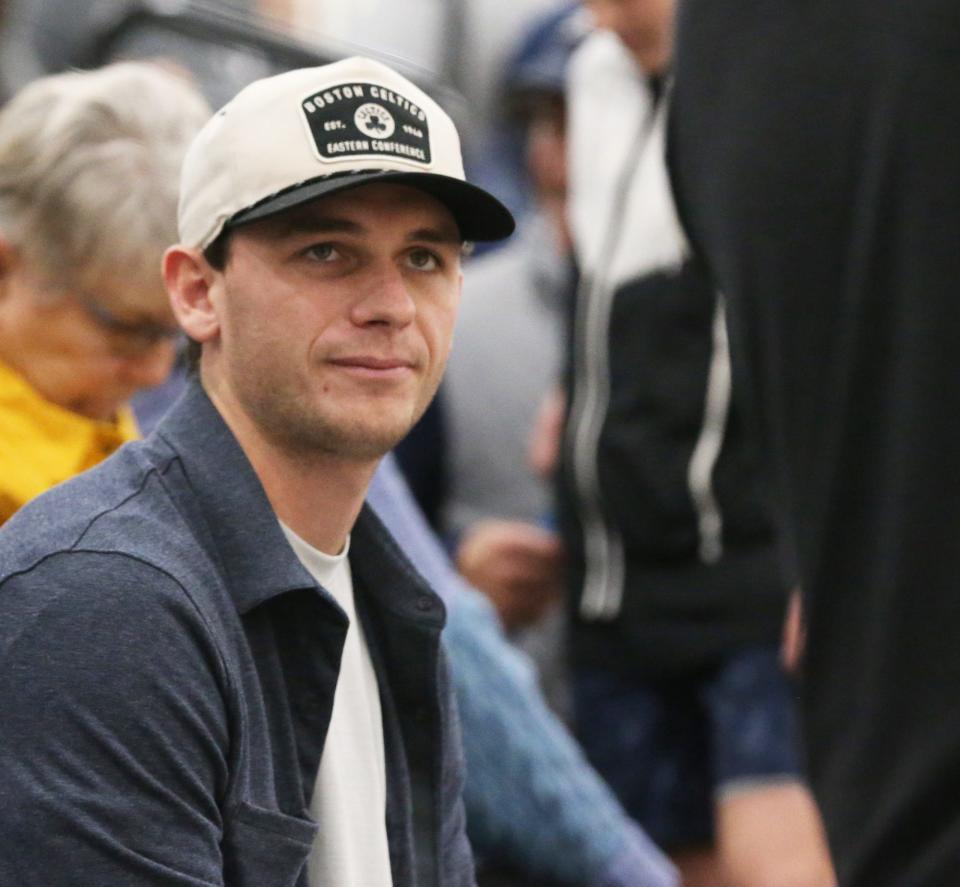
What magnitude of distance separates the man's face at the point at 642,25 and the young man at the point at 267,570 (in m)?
1.80

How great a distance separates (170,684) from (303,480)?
0.25 m

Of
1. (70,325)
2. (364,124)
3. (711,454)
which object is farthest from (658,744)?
(364,124)

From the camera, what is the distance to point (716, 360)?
3230 millimetres

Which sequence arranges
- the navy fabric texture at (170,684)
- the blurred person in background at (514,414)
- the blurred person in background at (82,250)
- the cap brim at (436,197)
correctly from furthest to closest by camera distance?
the blurred person in background at (514,414), the blurred person in background at (82,250), the cap brim at (436,197), the navy fabric texture at (170,684)

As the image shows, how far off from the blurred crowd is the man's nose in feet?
0.85

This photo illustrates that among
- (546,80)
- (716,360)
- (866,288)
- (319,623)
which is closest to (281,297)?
(319,623)

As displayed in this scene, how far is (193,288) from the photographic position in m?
1.66

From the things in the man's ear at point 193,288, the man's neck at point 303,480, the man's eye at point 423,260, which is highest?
the man's eye at point 423,260

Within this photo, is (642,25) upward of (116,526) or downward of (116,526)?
downward

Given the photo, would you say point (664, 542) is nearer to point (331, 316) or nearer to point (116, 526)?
point (331, 316)

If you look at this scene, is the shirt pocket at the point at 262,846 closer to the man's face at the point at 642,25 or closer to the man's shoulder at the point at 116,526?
the man's shoulder at the point at 116,526

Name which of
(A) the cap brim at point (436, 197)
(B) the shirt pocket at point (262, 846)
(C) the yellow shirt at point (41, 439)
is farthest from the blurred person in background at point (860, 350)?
(C) the yellow shirt at point (41, 439)

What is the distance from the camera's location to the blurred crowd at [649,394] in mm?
1229

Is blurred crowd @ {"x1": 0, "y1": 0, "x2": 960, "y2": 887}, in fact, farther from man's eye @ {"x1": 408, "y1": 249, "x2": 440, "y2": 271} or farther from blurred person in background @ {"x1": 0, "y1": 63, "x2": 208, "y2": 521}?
man's eye @ {"x1": 408, "y1": 249, "x2": 440, "y2": 271}
